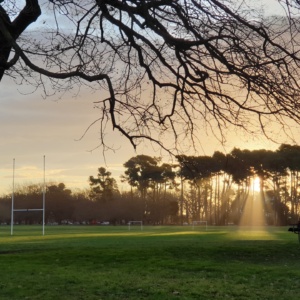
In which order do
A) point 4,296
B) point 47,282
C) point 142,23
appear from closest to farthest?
point 142,23 → point 4,296 → point 47,282

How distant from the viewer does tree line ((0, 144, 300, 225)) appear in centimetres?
7081

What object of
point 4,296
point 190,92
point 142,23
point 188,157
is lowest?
point 4,296

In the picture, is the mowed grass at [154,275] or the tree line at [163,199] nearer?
the mowed grass at [154,275]

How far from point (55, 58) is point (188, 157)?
2.11 meters

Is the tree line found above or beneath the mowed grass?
above

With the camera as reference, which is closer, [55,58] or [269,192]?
[55,58]

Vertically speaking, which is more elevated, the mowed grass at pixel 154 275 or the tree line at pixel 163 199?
the tree line at pixel 163 199

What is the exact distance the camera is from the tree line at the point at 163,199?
70.8 meters

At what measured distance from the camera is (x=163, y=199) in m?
87.5

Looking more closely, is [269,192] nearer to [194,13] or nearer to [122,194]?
[122,194]

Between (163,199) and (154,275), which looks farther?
(163,199)

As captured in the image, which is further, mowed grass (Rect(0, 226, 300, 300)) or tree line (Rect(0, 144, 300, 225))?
tree line (Rect(0, 144, 300, 225))

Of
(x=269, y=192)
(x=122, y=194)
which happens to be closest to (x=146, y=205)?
(x=122, y=194)

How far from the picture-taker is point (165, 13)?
715 cm
